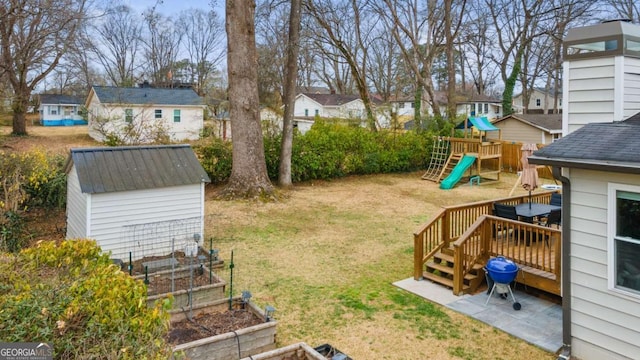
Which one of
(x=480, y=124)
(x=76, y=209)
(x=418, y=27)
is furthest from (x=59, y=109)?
(x=76, y=209)

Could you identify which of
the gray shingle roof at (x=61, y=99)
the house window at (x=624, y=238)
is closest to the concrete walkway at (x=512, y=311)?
the house window at (x=624, y=238)

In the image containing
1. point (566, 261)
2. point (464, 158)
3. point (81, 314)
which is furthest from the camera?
point (464, 158)

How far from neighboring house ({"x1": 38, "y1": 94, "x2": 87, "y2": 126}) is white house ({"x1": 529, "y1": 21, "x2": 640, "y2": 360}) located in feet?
150

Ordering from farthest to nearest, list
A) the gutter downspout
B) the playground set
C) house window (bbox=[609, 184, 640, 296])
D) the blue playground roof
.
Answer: the blue playground roof
the playground set
the gutter downspout
house window (bbox=[609, 184, 640, 296])

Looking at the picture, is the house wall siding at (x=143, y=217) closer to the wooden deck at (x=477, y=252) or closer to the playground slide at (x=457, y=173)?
the wooden deck at (x=477, y=252)

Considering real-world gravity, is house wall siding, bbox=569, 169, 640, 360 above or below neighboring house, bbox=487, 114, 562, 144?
below

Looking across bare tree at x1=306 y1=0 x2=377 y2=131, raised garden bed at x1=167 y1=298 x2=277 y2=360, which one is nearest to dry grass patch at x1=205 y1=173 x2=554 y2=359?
raised garden bed at x1=167 y1=298 x2=277 y2=360

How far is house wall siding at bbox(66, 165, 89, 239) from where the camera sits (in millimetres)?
7713

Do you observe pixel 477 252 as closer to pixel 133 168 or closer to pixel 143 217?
pixel 143 217

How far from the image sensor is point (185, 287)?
6.57 m

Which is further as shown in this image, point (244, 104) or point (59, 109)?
point (59, 109)

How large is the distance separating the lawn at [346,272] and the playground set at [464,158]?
2406mm

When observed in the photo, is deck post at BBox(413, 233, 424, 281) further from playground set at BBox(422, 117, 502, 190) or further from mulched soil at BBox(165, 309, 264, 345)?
playground set at BBox(422, 117, 502, 190)

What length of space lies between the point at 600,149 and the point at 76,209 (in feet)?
27.5
